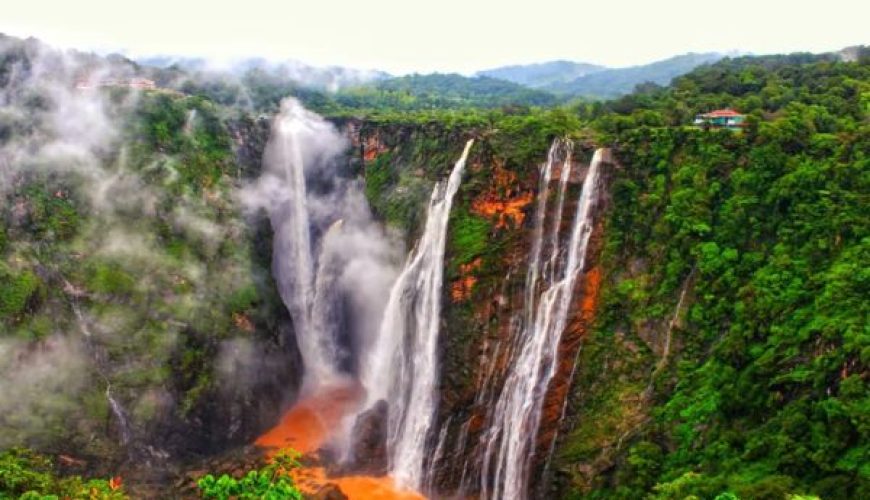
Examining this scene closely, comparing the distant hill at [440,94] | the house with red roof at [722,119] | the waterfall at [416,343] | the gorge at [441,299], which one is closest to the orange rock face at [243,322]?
the gorge at [441,299]

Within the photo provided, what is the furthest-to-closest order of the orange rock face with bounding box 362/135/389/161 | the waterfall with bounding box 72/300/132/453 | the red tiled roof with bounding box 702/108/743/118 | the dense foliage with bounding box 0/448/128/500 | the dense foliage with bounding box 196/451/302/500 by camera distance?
the orange rock face with bounding box 362/135/389/161 < the waterfall with bounding box 72/300/132/453 < the red tiled roof with bounding box 702/108/743/118 < the dense foliage with bounding box 0/448/128/500 < the dense foliage with bounding box 196/451/302/500

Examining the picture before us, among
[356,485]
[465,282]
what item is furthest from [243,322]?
[465,282]

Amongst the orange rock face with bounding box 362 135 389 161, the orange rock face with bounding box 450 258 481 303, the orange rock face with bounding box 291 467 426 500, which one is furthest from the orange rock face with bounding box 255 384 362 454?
the orange rock face with bounding box 362 135 389 161

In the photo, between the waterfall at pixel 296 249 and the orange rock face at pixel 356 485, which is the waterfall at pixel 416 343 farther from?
the waterfall at pixel 296 249

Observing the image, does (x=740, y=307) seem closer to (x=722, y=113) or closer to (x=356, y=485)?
(x=722, y=113)

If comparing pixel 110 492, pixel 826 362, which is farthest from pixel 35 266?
pixel 826 362

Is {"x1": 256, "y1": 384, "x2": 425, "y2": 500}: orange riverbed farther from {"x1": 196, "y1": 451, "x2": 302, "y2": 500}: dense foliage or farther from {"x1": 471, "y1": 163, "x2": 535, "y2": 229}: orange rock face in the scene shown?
{"x1": 471, "y1": 163, "x2": 535, "y2": 229}: orange rock face
